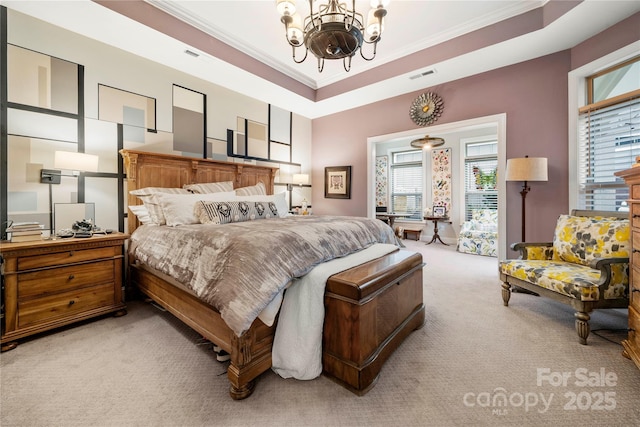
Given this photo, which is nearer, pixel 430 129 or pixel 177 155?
pixel 177 155

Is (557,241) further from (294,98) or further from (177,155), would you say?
(177,155)

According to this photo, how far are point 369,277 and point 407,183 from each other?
6.12 meters

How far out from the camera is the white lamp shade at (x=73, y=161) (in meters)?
2.25

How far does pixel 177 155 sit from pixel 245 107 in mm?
1408

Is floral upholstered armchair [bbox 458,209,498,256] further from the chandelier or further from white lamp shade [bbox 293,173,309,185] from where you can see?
the chandelier

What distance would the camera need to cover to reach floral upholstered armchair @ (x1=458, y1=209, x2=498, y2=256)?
4992 mm

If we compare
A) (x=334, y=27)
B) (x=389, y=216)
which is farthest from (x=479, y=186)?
(x=334, y=27)

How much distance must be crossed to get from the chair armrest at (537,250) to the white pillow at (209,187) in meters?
3.46

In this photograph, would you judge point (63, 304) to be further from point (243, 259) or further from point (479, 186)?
point (479, 186)

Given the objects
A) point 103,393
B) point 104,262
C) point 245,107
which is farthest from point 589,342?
point 245,107

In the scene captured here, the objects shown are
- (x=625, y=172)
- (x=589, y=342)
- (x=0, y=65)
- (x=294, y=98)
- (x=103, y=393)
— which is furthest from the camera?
(x=294, y=98)

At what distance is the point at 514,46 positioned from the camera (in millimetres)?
2939

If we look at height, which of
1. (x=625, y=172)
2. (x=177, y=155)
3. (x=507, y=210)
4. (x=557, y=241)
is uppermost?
(x=177, y=155)

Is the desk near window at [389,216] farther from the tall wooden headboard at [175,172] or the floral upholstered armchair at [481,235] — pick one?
the tall wooden headboard at [175,172]
